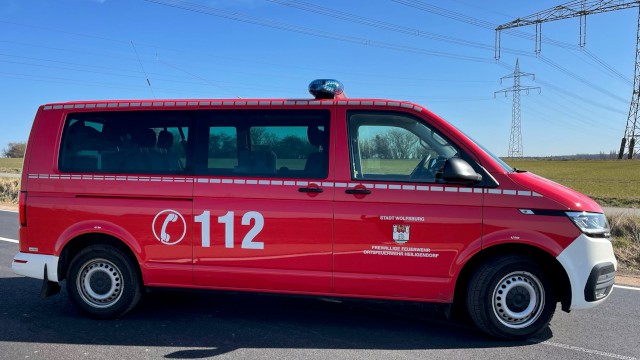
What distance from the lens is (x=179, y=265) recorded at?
4.73 metres

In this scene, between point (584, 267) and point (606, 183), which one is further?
point (606, 183)

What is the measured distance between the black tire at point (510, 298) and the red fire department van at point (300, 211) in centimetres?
1

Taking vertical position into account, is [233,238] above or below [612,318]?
above

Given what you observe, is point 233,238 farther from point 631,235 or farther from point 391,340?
point 631,235

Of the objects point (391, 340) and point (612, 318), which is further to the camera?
point (612, 318)

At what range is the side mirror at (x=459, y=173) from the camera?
4.12 meters

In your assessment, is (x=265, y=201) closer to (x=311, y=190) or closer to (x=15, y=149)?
(x=311, y=190)

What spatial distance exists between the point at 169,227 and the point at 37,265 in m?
1.50

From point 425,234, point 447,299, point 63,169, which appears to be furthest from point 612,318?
point 63,169

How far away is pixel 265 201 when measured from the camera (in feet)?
14.7

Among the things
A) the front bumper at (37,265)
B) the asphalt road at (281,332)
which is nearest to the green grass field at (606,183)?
the asphalt road at (281,332)

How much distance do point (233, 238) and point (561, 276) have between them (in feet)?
9.84

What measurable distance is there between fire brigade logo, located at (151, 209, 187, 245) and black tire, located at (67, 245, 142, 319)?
503 millimetres

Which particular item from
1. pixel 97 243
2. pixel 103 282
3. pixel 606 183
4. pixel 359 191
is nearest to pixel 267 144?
pixel 359 191
